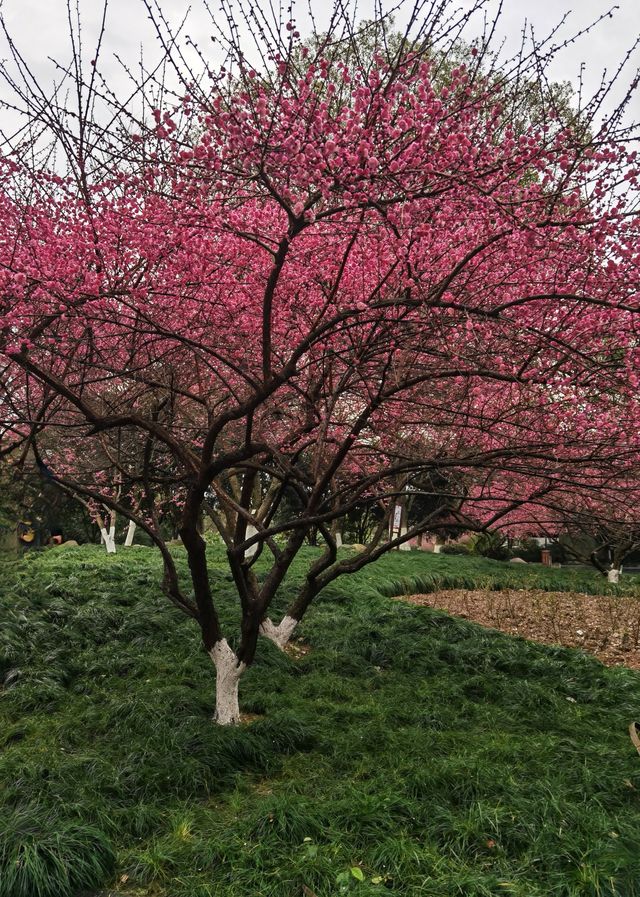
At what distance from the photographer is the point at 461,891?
10.9 feet

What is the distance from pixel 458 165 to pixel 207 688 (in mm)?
4973

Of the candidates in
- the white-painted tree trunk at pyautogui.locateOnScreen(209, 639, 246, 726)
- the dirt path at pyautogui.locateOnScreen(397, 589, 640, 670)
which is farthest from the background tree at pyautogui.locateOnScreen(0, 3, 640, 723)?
the dirt path at pyautogui.locateOnScreen(397, 589, 640, 670)

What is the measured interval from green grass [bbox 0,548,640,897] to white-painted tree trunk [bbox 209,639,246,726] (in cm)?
17

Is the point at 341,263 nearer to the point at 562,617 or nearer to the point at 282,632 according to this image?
the point at 282,632

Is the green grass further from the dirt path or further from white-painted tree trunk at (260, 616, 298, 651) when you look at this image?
the dirt path

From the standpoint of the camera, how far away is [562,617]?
12883mm

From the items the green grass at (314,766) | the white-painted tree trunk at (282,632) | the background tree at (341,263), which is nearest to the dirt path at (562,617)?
the green grass at (314,766)

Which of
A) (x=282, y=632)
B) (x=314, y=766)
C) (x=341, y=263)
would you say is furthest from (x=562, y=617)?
(x=341, y=263)

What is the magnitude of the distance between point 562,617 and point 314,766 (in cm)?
898

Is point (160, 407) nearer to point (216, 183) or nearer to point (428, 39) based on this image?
point (216, 183)

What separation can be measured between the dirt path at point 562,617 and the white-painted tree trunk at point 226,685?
5.89 metres

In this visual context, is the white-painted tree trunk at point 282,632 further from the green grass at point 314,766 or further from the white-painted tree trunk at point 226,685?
the white-painted tree trunk at point 226,685

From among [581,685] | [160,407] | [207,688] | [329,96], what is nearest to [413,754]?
[207,688]

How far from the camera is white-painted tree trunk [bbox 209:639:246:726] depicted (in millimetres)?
5816
